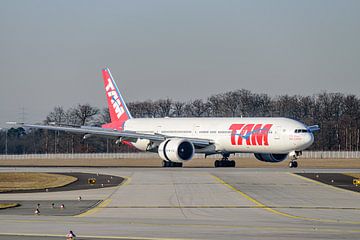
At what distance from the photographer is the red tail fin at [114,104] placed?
260 feet

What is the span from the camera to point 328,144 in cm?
12900

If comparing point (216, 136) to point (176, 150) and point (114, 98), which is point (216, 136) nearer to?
point (176, 150)

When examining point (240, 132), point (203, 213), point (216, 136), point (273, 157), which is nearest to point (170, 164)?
point (216, 136)

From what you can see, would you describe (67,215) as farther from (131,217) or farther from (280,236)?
(280,236)

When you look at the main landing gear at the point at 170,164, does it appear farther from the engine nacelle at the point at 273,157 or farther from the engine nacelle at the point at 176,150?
the engine nacelle at the point at 273,157

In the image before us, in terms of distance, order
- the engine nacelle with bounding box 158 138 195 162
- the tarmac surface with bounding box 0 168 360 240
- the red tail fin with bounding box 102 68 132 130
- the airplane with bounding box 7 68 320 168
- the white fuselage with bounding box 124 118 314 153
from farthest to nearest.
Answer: the red tail fin with bounding box 102 68 132 130 < the engine nacelle with bounding box 158 138 195 162 < the airplane with bounding box 7 68 320 168 < the white fuselage with bounding box 124 118 314 153 < the tarmac surface with bounding box 0 168 360 240

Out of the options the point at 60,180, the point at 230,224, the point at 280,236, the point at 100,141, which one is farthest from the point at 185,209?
the point at 100,141

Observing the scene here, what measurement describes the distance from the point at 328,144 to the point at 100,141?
131 feet

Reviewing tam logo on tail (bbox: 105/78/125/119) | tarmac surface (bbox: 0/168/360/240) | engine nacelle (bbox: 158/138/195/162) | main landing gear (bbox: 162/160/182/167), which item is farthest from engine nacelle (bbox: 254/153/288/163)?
tarmac surface (bbox: 0/168/360/240)

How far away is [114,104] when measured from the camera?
80312mm

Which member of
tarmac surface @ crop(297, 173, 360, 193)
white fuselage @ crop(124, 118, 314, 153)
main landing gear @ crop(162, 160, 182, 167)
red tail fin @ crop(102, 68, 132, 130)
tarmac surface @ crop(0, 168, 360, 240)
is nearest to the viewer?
tarmac surface @ crop(0, 168, 360, 240)

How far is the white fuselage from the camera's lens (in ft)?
208

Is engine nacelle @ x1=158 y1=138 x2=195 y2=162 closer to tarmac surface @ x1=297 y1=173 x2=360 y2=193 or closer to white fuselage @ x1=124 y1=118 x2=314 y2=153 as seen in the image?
white fuselage @ x1=124 y1=118 x2=314 y2=153

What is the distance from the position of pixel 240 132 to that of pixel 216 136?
9.89 ft
